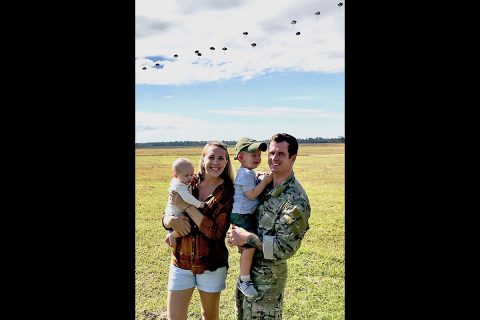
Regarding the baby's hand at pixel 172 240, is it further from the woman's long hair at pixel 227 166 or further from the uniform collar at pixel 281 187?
the uniform collar at pixel 281 187

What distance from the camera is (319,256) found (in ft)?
28.0

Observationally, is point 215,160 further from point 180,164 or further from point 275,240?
point 275,240

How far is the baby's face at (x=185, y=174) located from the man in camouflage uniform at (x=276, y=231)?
56 centimetres

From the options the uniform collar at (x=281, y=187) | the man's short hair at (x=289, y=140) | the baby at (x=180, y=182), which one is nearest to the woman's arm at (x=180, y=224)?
the baby at (x=180, y=182)

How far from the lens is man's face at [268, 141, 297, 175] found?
2.98 m

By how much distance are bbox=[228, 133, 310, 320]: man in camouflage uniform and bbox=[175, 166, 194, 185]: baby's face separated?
556mm

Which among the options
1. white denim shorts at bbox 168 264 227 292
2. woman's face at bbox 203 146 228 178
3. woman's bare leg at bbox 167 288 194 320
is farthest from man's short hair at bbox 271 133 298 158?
woman's bare leg at bbox 167 288 194 320

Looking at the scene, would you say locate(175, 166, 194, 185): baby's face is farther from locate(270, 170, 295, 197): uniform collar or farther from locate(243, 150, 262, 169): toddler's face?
locate(270, 170, 295, 197): uniform collar

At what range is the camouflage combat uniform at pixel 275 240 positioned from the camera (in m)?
2.88

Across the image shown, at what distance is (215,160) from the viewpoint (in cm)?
327
